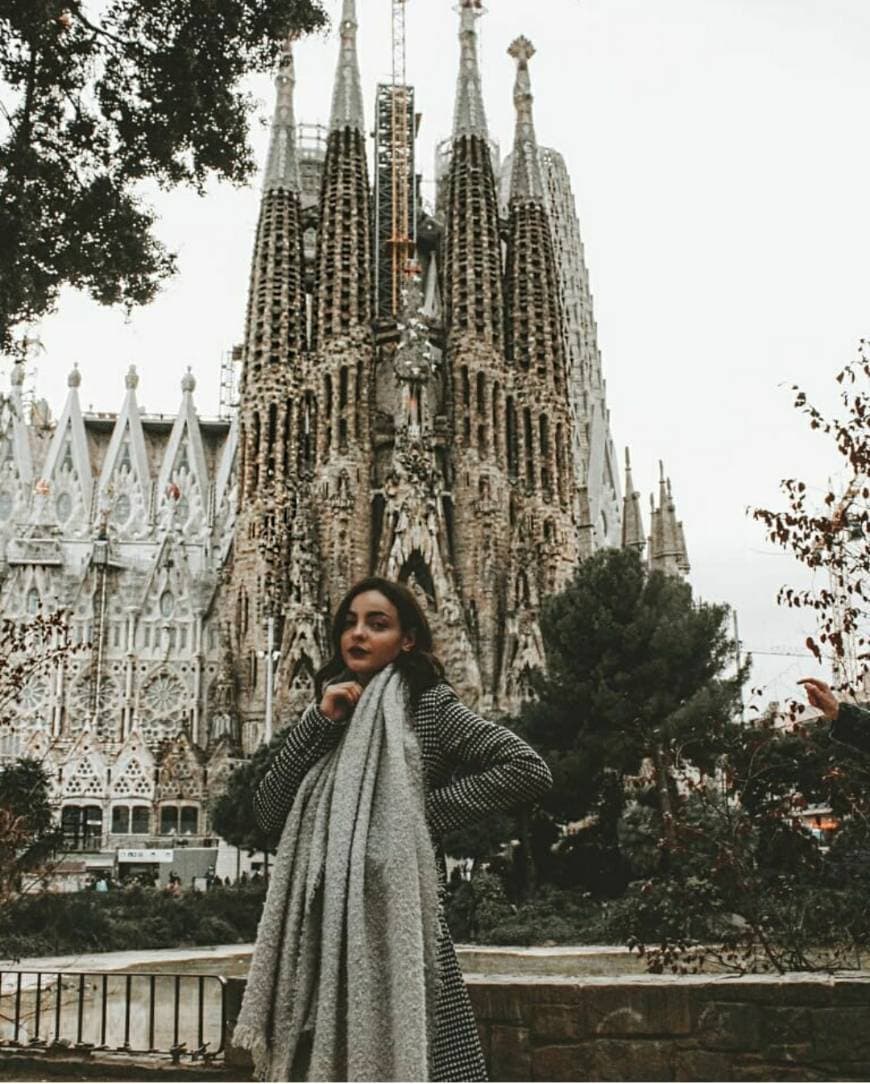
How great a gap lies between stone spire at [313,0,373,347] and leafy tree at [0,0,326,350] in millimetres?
34068

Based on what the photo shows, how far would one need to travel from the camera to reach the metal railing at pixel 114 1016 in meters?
6.32

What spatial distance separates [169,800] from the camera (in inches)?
1591

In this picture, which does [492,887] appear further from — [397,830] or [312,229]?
[312,229]

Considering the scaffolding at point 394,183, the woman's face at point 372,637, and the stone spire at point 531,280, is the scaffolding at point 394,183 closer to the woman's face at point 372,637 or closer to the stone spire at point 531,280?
the stone spire at point 531,280

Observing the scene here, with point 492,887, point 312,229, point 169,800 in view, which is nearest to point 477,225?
point 312,229

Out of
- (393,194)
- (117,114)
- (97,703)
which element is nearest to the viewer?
(117,114)

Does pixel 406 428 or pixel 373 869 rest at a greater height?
pixel 406 428

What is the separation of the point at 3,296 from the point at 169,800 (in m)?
35.5

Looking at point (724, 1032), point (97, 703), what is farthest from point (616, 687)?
point (97, 703)

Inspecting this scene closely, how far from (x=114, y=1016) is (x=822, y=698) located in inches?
290

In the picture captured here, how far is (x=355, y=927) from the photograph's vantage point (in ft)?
8.44

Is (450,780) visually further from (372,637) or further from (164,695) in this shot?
(164,695)

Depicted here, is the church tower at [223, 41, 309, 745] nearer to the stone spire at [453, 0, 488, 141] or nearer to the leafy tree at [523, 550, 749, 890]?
the stone spire at [453, 0, 488, 141]

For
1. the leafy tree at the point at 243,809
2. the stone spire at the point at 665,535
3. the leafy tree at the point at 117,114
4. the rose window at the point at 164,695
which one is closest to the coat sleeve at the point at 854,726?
the leafy tree at the point at 117,114
